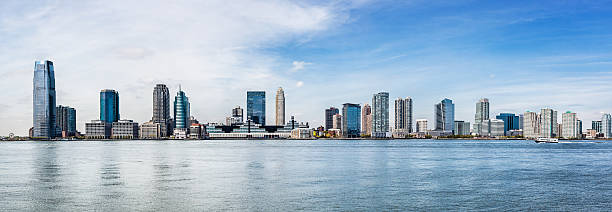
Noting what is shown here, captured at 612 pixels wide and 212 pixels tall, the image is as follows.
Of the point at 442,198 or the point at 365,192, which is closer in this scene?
the point at 442,198

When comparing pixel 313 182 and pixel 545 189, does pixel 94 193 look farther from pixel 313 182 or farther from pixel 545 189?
pixel 545 189

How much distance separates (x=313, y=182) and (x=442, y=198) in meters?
16.1

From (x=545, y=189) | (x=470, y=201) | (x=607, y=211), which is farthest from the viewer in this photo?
(x=545, y=189)

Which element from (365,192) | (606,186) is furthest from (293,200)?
(606,186)

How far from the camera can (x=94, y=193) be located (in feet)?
154

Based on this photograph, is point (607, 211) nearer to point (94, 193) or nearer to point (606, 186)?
point (606, 186)

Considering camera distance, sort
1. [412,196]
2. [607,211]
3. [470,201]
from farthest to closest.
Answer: [412,196] → [470,201] → [607,211]

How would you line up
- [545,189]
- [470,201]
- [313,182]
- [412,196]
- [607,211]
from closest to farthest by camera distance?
[607,211] < [470,201] < [412,196] < [545,189] < [313,182]

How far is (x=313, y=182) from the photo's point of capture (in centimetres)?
5625

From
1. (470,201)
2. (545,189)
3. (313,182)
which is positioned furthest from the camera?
(313,182)

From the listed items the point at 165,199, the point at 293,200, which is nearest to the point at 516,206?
the point at 293,200

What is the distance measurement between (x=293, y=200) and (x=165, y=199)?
10.5 metres

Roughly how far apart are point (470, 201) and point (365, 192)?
948cm

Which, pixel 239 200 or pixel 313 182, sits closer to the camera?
pixel 239 200
